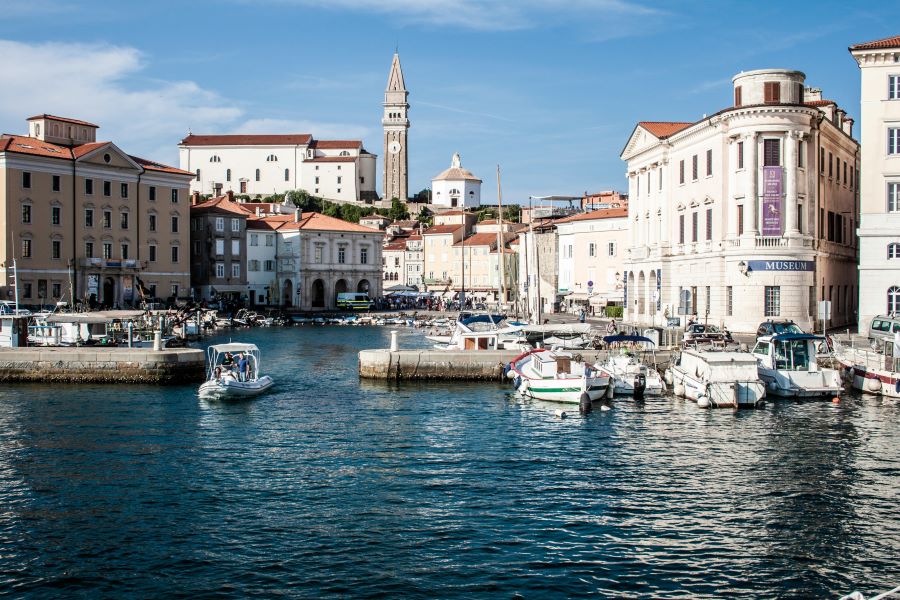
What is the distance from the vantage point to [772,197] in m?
47.3

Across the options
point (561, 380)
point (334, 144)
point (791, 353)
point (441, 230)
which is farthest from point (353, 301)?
point (334, 144)

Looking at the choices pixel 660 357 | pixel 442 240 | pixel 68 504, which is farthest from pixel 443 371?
pixel 442 240

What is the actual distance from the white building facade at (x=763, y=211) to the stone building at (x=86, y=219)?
4550 cm

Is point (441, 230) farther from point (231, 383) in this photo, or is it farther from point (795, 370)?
point (795, 370)

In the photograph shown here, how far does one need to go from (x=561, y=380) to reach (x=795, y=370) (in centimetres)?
867

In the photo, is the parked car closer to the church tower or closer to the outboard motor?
the outboard motor

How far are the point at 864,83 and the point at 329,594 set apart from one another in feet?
131

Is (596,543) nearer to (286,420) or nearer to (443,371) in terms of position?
(286,420)

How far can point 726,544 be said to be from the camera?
16.7m

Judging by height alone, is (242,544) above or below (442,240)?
below

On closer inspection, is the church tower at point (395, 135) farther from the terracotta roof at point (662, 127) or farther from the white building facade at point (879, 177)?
the white building facade at point (879, 177)

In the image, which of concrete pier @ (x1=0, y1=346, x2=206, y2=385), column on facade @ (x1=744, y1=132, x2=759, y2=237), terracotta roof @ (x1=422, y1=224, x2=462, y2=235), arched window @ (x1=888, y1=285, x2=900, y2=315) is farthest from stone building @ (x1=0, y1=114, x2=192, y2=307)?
arched window @ (x1=888, y1=285, x2=900, y2=315)

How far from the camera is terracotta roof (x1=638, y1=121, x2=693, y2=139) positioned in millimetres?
58781

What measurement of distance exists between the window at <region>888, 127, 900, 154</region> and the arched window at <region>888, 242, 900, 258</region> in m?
4.40
